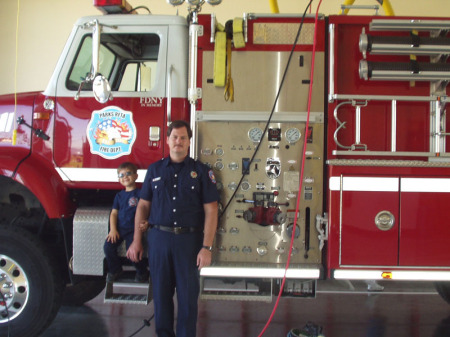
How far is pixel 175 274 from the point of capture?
332cm

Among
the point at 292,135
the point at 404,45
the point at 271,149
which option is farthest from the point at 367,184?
the point at 404,45

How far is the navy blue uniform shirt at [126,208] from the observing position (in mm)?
3545

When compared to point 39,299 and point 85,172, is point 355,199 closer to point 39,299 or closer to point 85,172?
point 85,172

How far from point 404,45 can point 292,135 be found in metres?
1.15

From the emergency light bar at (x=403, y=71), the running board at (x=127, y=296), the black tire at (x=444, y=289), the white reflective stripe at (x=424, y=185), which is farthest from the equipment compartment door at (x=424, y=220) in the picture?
the running board at (x=127, y=296)

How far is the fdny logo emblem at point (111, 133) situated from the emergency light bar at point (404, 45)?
2.08 meters

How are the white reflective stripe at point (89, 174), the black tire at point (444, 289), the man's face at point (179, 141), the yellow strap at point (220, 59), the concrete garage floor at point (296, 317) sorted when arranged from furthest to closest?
the black tire at point (444, 289) < the concrete garage floor at point (296, 317) < the white reflective stripe at point (89, 174) < the yellow strap at point (220, 59) < the man's face at point (179, 141)

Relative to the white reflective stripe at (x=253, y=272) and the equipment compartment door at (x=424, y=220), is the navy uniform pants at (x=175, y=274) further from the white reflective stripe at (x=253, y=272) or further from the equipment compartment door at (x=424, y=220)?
the equipment compartment door at (x=424, y=220)

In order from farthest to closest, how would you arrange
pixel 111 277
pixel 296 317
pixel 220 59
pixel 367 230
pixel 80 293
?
1. pixel 80 293
2. pixel 296 317
3. pixel 111 277
4. pixel 220 59
5. pixel 367 230

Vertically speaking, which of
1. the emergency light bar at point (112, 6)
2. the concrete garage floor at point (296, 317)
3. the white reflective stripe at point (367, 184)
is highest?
the emergency light bar at point (112, 6)

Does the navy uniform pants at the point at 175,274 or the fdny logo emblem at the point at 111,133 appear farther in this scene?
the fdny logo emblem at the point at 111,133

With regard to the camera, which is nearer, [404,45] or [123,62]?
[404,45]

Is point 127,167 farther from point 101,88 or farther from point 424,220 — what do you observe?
point 424,220

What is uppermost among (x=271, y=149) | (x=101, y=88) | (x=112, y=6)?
(x=112, y=6)
